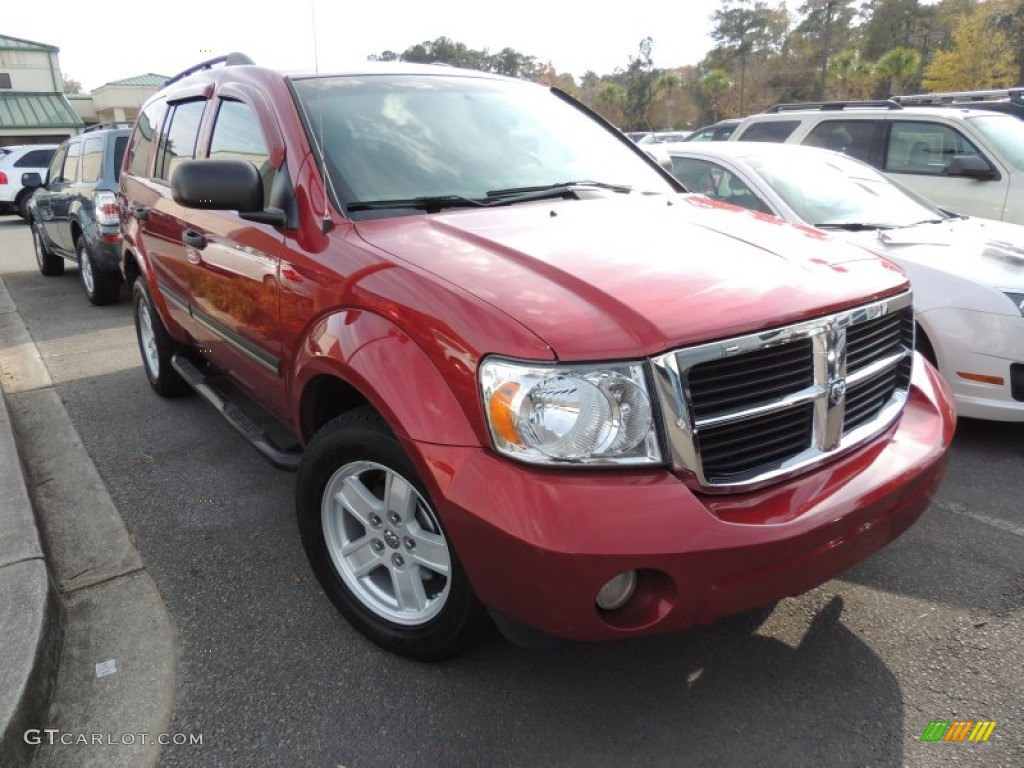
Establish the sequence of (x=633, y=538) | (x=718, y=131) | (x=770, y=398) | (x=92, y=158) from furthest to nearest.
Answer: (x=718, y=131), (x=92, y=158), (x=770, y=398), (x=633, y=538)

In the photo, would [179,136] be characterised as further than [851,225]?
No

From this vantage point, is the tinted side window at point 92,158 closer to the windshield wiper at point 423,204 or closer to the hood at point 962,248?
the windshield wiper at point 423,204

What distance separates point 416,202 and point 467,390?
105 centimetres

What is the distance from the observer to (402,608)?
2.50 meters

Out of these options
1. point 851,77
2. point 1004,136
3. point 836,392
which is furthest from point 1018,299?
point 851,77

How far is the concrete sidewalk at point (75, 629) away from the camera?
2213 millimetres

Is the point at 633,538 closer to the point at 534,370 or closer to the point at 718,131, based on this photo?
the point at 534,370

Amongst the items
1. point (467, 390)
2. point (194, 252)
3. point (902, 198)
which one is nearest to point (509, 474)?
point (467, 390)

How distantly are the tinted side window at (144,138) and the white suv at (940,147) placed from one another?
615 centimetres

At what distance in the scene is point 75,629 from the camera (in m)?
2.71

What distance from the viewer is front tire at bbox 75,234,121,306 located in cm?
792

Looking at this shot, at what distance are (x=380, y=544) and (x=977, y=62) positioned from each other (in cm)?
3980

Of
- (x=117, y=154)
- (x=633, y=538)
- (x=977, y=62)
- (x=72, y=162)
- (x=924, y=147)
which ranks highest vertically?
(x=977, y=62)

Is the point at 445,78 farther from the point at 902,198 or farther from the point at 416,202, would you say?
the point at 902,198
